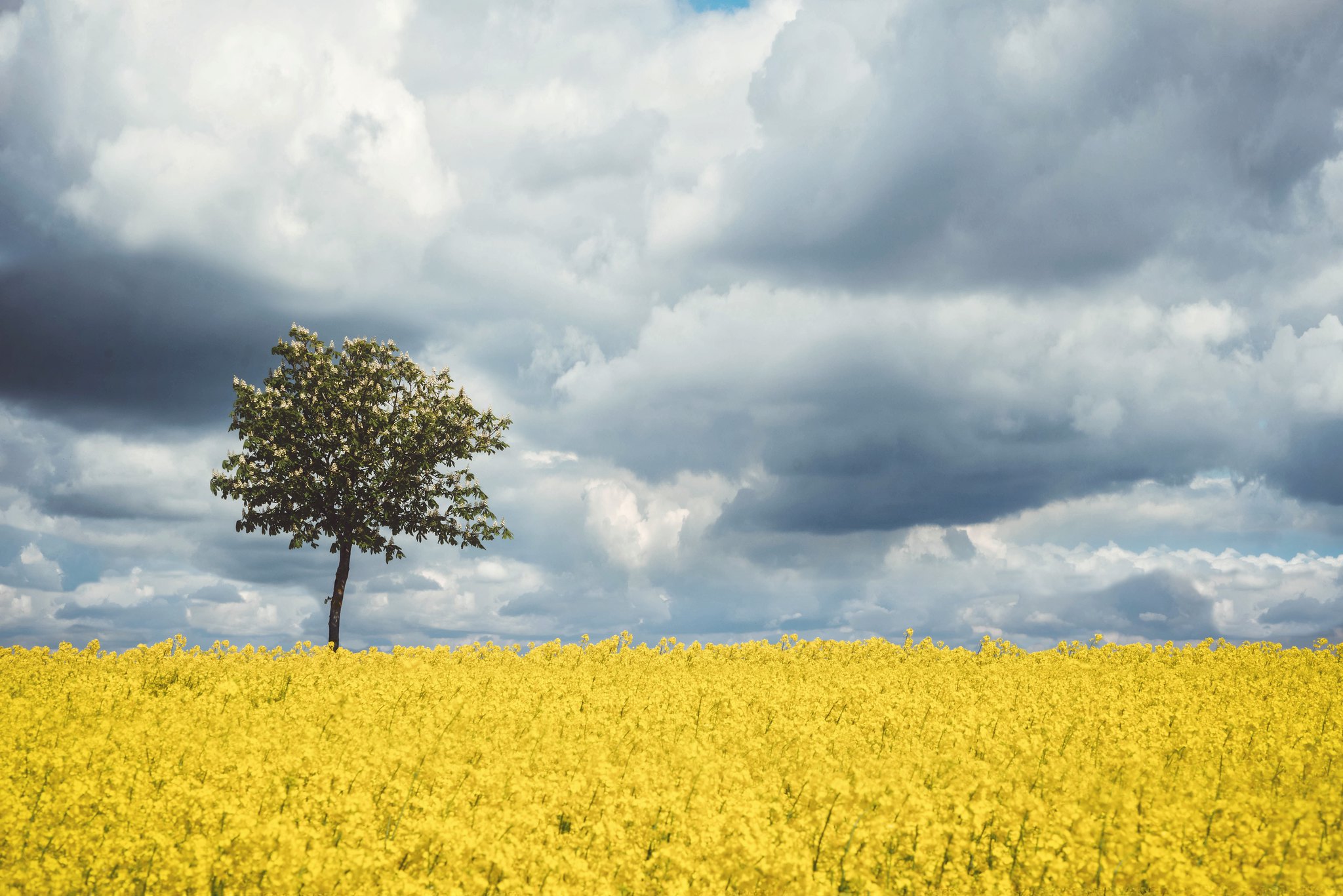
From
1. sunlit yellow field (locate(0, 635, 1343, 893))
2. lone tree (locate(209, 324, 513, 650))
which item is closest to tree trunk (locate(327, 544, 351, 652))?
lone tree (locate(209, 324, 513, 650))

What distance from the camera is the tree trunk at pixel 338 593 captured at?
28531 millimetres

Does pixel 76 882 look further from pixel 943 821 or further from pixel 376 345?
pixel 376 345

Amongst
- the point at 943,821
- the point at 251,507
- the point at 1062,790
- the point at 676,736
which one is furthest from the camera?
the point at 251,507

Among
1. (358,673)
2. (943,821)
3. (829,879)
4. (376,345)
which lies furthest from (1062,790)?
(376,345)

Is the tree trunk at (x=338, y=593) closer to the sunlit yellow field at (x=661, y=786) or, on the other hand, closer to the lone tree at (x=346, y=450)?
the lone tree at (x=346, y=450)

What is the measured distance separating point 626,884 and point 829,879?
188 cm

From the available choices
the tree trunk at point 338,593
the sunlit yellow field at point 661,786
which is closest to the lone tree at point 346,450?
the tree trunk at point 338,593

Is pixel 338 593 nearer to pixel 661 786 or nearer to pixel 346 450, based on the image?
pixel 346 450

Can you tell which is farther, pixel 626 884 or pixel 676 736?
pixel 676 736

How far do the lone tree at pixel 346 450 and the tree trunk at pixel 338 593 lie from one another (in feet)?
0.10

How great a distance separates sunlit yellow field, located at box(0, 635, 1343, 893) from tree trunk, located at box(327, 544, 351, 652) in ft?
39.0

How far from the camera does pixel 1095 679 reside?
18.1 meters

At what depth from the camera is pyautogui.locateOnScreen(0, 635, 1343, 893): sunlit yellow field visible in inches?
297

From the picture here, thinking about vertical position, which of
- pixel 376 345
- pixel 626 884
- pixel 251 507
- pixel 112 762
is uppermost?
pixel 376 345
